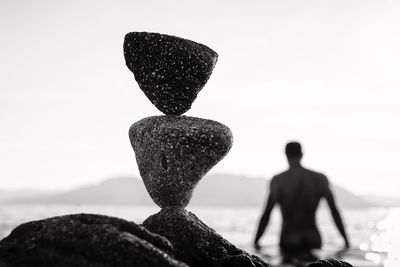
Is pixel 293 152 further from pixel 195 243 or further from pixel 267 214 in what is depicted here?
pixel 195 243

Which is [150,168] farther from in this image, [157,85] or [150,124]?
[157,85]

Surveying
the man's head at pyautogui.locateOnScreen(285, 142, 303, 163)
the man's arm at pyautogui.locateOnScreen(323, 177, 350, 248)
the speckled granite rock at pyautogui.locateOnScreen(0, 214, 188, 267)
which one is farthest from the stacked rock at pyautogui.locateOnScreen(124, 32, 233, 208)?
the man's arm at pyautogui.locateOnScreen(323, 177, 350, 248)

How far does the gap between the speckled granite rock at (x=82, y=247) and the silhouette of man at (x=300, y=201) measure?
19.9 feet

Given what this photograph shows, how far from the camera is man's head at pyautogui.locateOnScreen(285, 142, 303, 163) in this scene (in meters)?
9.57

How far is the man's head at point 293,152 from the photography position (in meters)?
9.57

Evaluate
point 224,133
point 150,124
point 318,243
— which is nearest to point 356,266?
point 318,243

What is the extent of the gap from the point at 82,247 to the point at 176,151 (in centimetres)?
199

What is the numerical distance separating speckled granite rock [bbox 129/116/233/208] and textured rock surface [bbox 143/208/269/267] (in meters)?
0.43

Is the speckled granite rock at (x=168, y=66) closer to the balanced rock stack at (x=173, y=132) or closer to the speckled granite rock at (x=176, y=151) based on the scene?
the balanced rock stack at (x=173, y=132)

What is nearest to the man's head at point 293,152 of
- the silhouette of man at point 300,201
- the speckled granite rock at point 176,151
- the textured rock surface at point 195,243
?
the silhouette of man at point 300,201

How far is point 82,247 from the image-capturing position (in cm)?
381

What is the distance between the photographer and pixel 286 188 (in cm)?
982

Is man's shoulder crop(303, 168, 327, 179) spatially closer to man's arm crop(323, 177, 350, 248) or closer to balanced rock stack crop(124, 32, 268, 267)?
man's arm crop(323, 177, 350, 248)

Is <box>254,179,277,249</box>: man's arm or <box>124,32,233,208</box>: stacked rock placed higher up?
<box>124,32,233,208</box>: stacked rock
